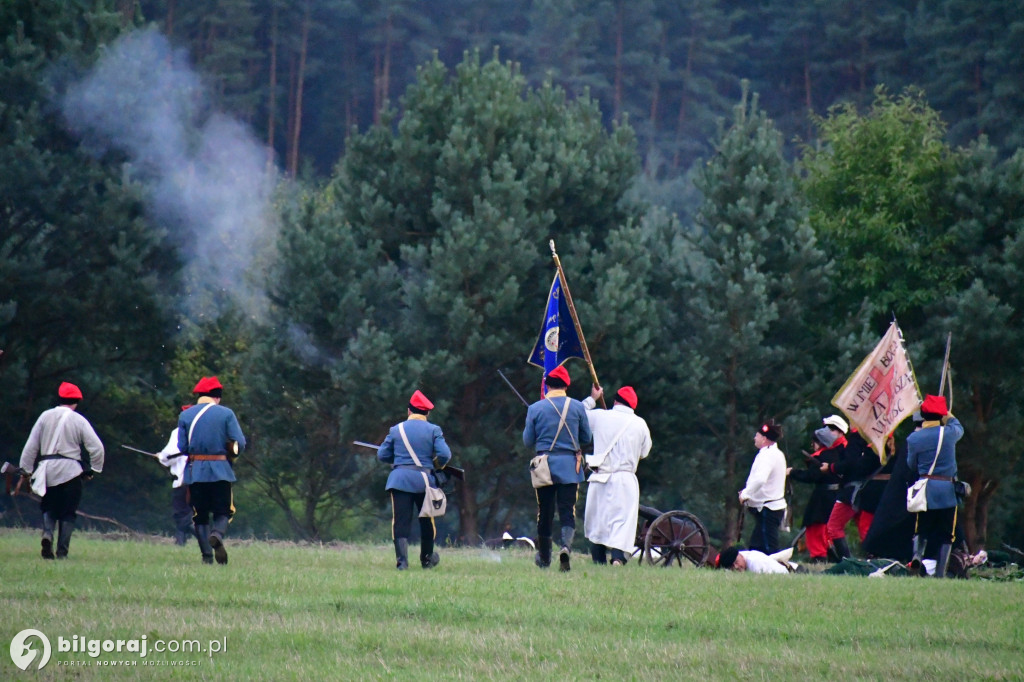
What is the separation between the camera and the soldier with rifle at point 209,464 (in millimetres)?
13180

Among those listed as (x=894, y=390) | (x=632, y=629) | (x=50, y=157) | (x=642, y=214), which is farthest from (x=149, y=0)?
(x=632, y=629)

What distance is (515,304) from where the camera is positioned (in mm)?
25766

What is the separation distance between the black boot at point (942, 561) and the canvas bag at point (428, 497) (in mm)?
5077

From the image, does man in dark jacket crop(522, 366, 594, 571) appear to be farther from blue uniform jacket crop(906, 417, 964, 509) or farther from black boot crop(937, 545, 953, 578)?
black boot crop(937, 545, 953, 578)

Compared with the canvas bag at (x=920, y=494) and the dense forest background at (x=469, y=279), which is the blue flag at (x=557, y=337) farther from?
the dense forest background at (x=469, y=279)

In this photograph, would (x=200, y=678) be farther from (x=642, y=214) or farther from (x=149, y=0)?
(x=149, y=0)

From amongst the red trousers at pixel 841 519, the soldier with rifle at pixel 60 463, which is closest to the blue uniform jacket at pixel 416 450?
the soldier with rifle at pixel 60 463

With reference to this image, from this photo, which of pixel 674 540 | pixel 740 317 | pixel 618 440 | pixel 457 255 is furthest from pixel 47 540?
pixel 740 317

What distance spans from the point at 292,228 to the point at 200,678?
1913 cm

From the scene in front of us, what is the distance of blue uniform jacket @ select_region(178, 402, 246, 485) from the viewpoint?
1316 centimetres

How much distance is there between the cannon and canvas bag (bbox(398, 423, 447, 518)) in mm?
2747

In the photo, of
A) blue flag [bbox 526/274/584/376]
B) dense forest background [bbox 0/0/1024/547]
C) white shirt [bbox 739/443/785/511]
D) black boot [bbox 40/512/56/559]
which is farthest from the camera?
dense forest background [bbox 0/0/1024/547]

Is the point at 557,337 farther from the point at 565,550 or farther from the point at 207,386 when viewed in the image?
the point at 207,386

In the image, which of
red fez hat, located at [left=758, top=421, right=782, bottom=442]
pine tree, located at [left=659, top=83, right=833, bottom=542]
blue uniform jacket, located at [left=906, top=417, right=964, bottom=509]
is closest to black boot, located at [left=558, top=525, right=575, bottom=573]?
red fez hat, located at [left=758, top=421, right=782, bottom=442]
